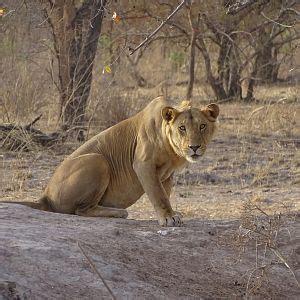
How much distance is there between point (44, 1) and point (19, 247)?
6776mm

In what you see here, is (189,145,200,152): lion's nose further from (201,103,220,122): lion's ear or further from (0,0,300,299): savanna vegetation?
(0,0,300,299): savanna vegetation

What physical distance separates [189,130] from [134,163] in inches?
20.9

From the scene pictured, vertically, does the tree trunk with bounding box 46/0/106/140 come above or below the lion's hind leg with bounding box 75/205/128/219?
above

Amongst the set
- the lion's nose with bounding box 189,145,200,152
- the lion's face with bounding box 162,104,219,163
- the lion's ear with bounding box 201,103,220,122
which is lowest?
the lion's nose with bounding box 189,145,200,152

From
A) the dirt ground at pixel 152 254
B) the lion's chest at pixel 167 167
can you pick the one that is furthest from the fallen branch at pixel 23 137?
the lion's chest at pixel 167 167

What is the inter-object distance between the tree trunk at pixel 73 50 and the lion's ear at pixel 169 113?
15.9 ft

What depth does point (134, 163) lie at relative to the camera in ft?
21.3

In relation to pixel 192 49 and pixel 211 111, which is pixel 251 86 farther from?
pixel 211 111

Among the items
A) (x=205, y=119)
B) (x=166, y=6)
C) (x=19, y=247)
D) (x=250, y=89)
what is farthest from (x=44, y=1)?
(x=19, y=247)

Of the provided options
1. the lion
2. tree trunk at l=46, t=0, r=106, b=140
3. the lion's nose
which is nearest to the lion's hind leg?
the lion

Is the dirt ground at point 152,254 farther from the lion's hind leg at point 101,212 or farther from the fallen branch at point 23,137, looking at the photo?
the fallen branch at point 23,137

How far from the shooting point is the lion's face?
20.3 feet

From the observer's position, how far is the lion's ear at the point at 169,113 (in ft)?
20.7

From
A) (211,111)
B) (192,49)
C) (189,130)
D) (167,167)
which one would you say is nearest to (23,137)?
(192,49)
